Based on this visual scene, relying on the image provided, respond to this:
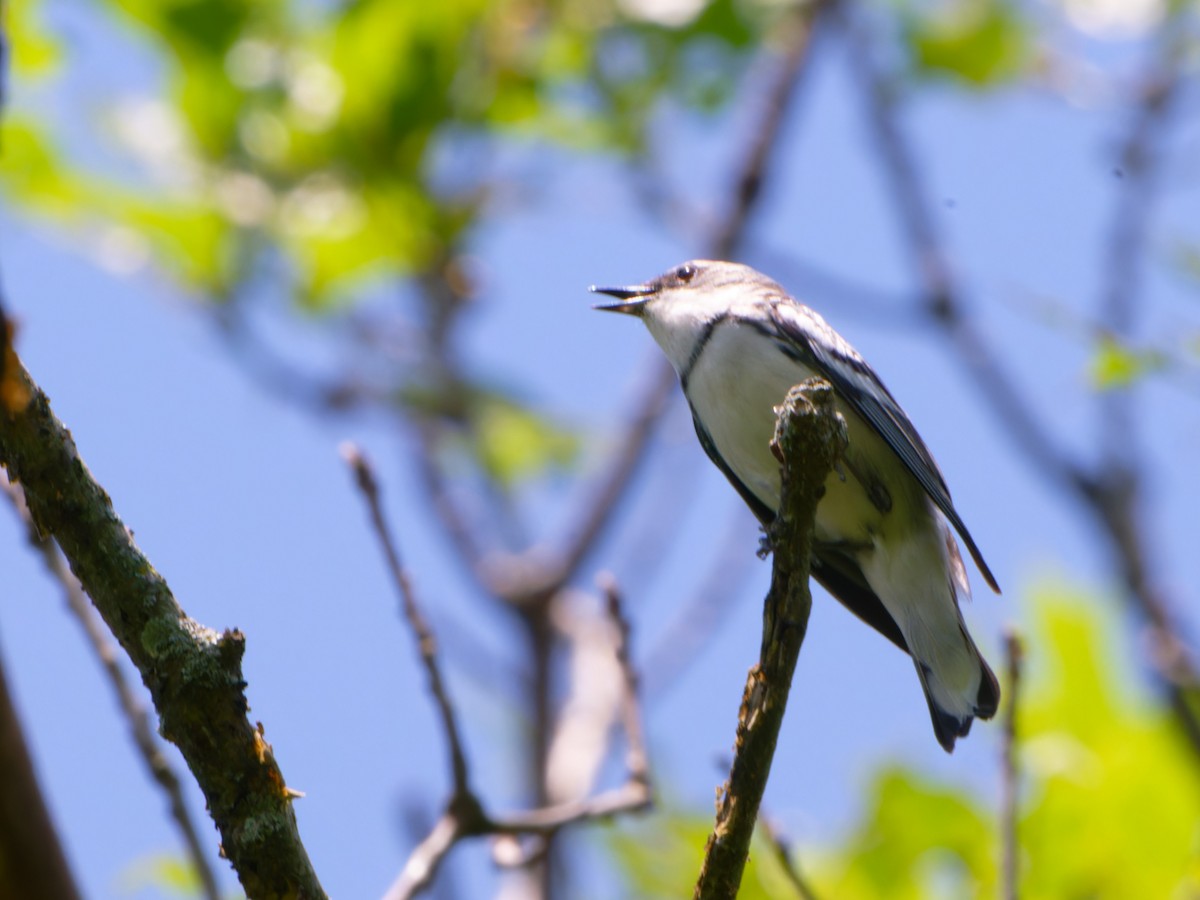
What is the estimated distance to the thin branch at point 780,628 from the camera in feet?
6.53

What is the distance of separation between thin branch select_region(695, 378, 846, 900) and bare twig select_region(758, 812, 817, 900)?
0.56m

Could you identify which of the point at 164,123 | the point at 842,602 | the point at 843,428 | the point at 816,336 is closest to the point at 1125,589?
the point at 842,602

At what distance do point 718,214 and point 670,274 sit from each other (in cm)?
115

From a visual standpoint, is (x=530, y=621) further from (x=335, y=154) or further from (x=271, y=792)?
(x=271, y=792)

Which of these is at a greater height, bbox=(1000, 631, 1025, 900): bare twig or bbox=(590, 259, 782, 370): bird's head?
bbox=(590, 259, 782, 370): bird's head

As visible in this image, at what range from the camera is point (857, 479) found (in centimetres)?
398

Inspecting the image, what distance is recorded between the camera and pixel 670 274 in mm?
5070

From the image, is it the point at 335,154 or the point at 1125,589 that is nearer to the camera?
the point at 335,154

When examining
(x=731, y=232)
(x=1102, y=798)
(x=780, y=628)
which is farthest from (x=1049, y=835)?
(x=731, y=232)

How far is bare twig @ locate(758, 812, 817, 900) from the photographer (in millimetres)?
2646

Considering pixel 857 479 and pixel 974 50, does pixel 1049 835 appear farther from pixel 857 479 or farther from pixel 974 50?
pixel 974 50

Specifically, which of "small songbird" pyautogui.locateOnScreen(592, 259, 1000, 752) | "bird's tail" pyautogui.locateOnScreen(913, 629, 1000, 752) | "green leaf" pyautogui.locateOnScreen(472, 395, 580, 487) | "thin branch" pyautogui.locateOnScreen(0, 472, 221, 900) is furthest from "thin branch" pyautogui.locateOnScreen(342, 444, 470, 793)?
"green leaf" pyautogui.locateOnScreen(472, 395, 580, 487)

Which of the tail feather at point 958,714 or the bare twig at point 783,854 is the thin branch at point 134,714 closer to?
the bare twig at point 783,854

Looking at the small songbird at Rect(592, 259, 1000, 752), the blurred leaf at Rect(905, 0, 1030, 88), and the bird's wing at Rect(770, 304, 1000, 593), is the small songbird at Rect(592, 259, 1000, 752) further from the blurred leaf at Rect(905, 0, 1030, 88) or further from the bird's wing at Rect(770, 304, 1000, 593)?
the blurred leaf at Rect(905, 0, 1030, 88)
